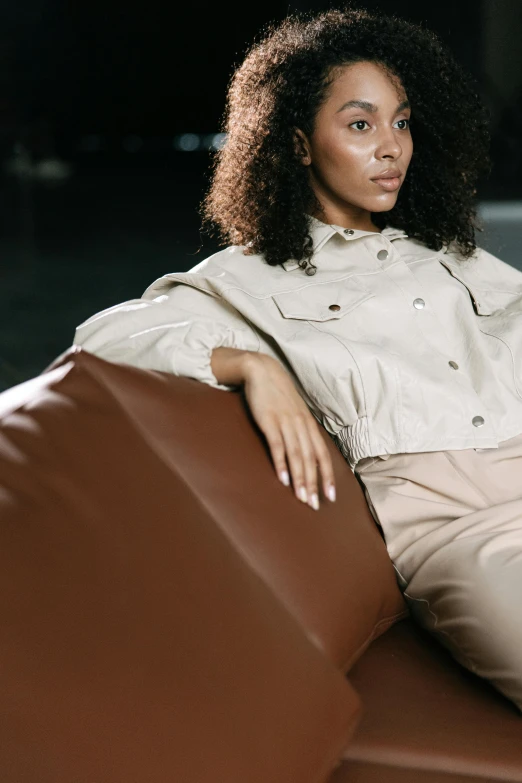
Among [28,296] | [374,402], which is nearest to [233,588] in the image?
[374,402]

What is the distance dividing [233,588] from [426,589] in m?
0.47

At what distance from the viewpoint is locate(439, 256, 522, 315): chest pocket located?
5.58ft

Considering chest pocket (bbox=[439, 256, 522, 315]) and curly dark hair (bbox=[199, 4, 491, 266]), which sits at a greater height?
curly dark hair (bbox=[199, 4, 491, 266])

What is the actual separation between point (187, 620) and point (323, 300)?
784mm

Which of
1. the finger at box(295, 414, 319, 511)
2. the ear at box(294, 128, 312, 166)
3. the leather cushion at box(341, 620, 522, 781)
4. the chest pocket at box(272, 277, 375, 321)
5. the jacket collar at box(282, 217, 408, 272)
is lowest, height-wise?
the leather cushion at box(341, 620, 522, 781)

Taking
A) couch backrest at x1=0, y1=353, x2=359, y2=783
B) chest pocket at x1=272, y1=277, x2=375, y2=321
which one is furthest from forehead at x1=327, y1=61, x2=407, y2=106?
couch backrest at x1=0, y1=353, x2=359, y2=783

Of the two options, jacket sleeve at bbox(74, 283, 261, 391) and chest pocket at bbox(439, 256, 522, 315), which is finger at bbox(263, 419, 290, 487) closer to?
jacket sleeve at bbox(74, 283, 261, 391)

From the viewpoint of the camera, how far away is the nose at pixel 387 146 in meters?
1.66

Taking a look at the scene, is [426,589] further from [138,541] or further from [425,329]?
[138,541]

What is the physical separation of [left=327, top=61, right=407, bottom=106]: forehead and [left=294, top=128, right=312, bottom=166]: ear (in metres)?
0.10

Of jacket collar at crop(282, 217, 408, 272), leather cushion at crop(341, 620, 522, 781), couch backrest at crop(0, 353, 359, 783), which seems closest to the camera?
couch backrest at crop(0, 353, 359, 783)

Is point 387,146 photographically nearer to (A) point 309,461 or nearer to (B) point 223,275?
(B) point 223,275

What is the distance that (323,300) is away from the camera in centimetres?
158

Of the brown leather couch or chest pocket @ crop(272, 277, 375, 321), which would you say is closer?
the brown leather couch
